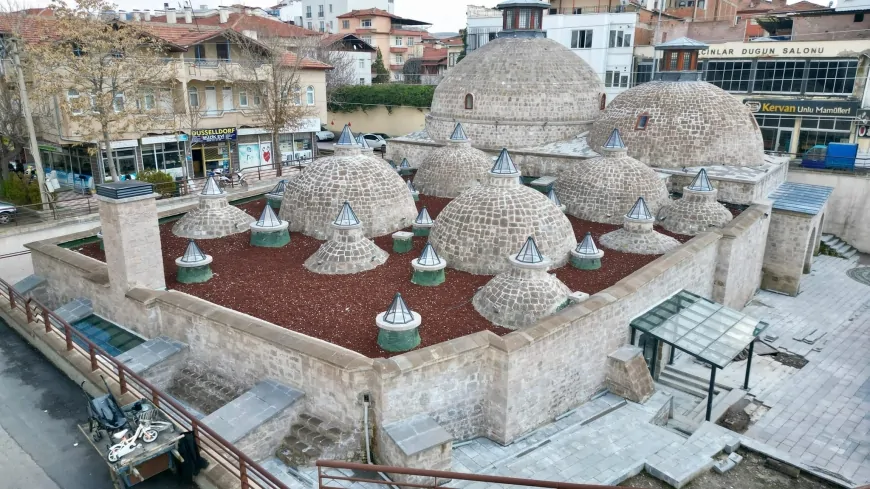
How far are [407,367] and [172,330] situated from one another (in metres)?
7.23

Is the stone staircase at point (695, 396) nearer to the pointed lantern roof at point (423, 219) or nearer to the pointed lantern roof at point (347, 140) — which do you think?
the pointed lantern roof at point (423, 219)

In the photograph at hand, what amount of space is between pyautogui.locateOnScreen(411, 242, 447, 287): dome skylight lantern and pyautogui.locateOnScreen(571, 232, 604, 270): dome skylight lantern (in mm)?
4529

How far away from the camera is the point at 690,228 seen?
74.9 feet

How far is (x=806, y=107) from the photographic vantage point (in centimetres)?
3762

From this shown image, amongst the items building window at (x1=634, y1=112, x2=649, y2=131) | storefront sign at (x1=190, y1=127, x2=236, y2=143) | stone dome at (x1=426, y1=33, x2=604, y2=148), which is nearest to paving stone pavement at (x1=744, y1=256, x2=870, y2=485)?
building window at (x1=634, y1=112, x2=649, y2=131)

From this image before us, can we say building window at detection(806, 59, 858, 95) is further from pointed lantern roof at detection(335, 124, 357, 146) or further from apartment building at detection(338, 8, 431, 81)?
apartment building at detection(338, 8, 431, 81)

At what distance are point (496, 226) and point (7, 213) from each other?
20.2 metres

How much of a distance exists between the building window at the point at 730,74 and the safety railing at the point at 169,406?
40331 millimetres

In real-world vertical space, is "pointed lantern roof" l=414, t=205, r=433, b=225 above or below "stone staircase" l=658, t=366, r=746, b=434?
above

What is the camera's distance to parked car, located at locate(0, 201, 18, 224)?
24156mm

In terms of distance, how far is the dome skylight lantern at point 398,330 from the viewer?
13680mm

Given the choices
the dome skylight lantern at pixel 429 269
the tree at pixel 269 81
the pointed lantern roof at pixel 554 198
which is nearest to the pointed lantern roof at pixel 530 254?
the dome skylight lantern at pixel 429 269

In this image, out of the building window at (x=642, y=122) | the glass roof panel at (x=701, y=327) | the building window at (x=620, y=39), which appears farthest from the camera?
the building window at (x=620, y=39)

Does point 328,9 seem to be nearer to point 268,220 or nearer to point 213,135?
point 213,135
